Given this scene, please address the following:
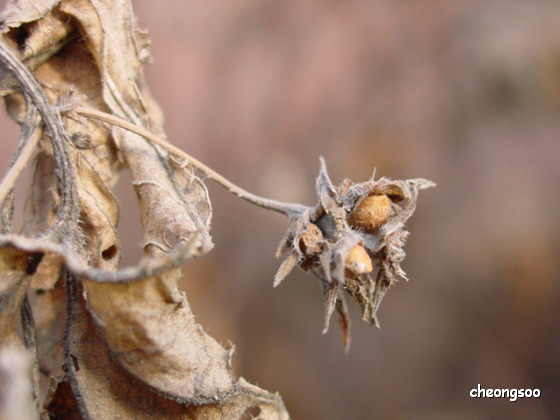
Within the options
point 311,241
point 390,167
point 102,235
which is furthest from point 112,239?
point 390,167

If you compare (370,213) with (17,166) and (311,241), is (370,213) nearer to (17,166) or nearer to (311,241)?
(311,241)

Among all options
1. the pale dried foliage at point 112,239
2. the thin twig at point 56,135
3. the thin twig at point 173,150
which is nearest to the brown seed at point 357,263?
the pale dried foliage at point 112,239

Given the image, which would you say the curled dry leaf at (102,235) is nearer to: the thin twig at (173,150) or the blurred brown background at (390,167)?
the thin twig at (173,150)

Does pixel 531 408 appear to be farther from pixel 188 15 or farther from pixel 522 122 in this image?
pixel 188 15

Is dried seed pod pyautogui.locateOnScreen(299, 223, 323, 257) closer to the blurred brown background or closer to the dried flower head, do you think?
the dried flower head

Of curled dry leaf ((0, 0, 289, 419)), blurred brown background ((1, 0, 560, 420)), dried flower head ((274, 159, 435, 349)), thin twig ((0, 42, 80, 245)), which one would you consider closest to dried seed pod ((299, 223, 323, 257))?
dried flower head ((274, 159, 435, 349))
